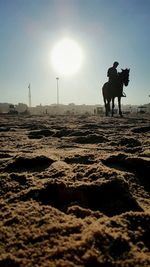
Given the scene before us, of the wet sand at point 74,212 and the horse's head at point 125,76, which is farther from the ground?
the horse's head at point 125,76

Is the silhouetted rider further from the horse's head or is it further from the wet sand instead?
the wet sand

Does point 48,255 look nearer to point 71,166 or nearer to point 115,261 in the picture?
point 115,261

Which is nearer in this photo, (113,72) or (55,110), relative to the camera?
(113,72)

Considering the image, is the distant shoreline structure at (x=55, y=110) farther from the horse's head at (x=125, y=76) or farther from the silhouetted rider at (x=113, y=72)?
the silhouetted rider at (x=113, y=72)

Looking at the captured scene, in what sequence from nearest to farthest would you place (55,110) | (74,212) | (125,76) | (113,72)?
1. (74,212)
2. (113,72)
3. (125,76)
4. (55,110)

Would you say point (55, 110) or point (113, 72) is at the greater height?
point (113, 72)

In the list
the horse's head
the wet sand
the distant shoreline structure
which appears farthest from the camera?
the distant shoreline structure

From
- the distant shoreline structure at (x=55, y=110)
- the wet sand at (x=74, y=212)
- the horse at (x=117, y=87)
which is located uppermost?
the horse at (x=117, y=87)

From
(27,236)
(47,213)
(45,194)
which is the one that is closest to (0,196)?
(45,194)

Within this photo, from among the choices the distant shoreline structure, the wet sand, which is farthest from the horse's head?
the wet sand

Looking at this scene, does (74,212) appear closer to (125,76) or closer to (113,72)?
(113,72)

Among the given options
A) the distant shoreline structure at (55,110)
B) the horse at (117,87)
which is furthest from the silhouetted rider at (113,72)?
the distant shoreline structure at (55,110)

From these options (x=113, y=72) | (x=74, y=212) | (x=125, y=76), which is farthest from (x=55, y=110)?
(x=74, y=212)

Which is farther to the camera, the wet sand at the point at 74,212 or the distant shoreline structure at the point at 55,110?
the distant shoreline structure at the point at 55,110
